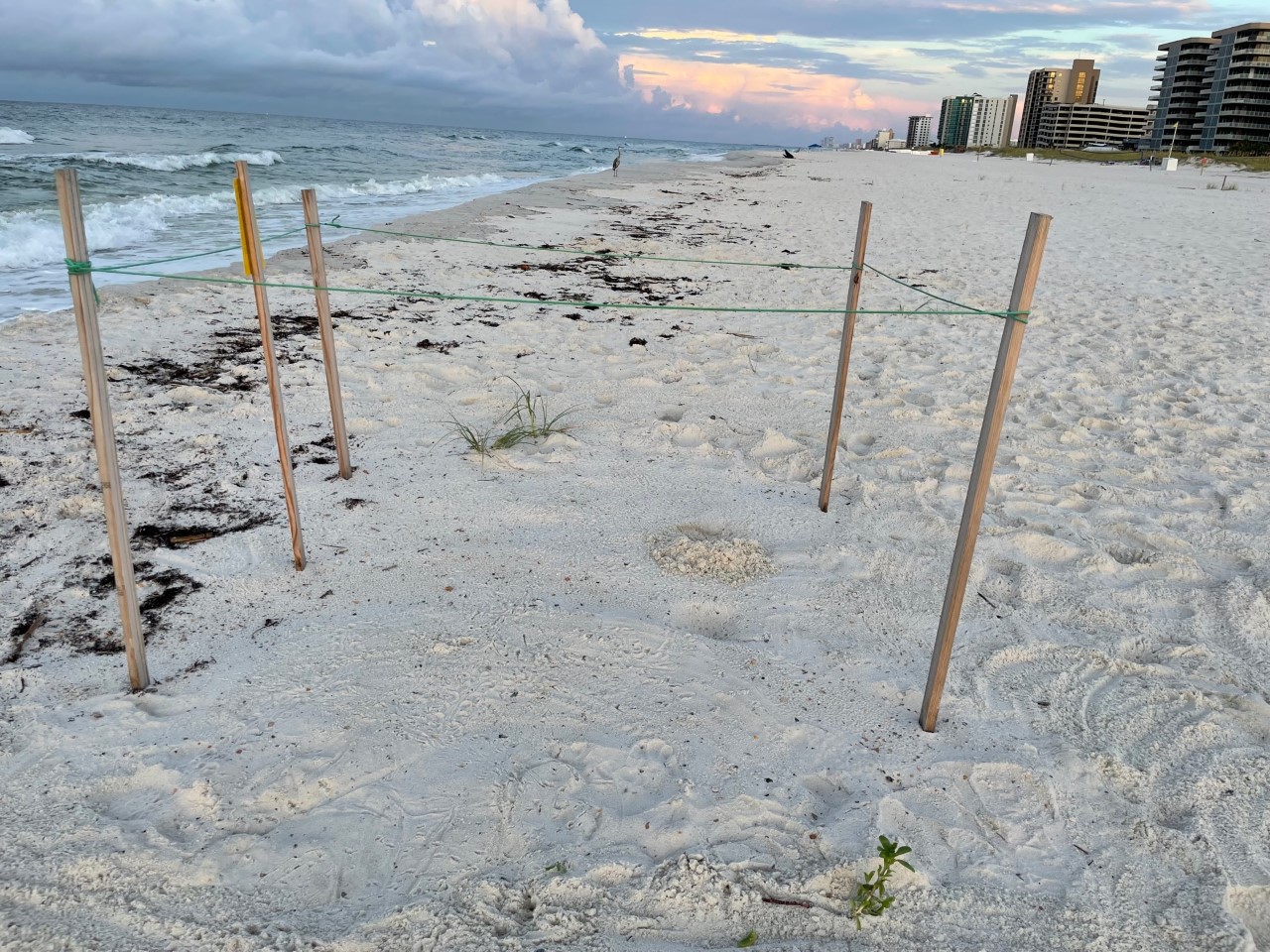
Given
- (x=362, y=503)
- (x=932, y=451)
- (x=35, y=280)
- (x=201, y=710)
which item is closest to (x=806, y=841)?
(x=201, y=710)

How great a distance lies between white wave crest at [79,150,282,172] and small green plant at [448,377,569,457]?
13745 millimetres

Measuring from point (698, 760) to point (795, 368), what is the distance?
3.68 meters

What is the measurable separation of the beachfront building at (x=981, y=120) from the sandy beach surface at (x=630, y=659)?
138 meters

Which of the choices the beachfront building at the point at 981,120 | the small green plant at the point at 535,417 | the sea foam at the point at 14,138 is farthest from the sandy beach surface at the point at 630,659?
the beachfront building at the point at 981,120

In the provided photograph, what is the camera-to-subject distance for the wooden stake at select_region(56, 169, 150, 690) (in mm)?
1997

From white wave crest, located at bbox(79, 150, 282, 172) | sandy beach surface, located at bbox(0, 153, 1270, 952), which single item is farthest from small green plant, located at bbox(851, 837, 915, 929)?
white wave crest, located at bbox(79, 150, 282, 172)

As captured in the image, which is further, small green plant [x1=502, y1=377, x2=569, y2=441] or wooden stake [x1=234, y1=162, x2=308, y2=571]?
small green plant [x1=502, y1=377, x2=569, y2=441]

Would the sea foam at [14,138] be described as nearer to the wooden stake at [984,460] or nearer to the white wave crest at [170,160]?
the white wave crest at [170,160]

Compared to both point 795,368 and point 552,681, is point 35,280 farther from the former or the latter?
point 552,681

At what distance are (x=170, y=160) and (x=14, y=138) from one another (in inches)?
307

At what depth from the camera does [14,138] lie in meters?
22.5

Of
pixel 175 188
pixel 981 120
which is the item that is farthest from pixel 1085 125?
pixel 175 188

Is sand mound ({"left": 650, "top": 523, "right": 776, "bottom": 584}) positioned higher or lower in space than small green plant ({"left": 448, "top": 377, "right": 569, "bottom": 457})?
lower

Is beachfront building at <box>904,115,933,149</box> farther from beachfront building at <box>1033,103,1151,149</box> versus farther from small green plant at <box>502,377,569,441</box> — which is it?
small green plant at <box>502,377,569,441</box>
